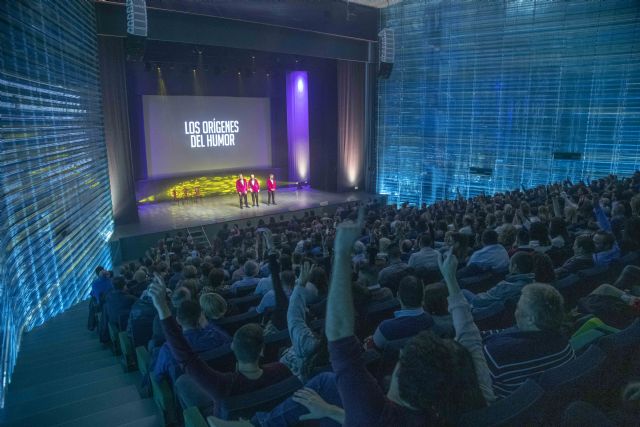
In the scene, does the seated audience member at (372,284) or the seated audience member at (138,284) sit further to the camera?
the seated audience member at (138,284)

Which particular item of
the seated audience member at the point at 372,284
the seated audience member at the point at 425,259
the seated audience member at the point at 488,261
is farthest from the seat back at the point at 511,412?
the seated audience member at the point at 425,259

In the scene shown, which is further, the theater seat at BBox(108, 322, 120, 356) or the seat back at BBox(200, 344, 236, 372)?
the theater seat at BBox(108, 322, 120, 356)

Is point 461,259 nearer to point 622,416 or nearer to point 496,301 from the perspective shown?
point 496,301

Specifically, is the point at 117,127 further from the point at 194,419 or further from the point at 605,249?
the point at 605,249

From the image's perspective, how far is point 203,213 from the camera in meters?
13.5

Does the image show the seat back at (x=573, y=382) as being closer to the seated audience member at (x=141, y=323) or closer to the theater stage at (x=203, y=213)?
the seated audience member at (x=141, y=323)

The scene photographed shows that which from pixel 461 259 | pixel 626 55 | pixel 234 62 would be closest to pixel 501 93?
pixel 626 55

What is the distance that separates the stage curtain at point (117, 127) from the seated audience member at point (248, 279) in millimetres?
7869

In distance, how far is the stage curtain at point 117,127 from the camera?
11.0m

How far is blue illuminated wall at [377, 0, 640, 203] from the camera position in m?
11.3

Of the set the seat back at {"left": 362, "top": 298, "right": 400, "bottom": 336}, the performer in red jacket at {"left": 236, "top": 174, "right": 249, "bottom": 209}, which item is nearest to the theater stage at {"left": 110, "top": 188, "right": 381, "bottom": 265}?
the performer in red jacket at {"left": 236, "top": 174, "right": 249, "bottom": 209}

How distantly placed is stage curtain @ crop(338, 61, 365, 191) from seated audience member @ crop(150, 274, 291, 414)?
14782 mm

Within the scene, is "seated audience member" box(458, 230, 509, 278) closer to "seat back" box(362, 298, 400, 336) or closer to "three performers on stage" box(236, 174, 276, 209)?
"seat back" box(362, 298, 400, 336)

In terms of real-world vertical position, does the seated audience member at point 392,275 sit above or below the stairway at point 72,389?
above
